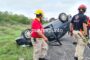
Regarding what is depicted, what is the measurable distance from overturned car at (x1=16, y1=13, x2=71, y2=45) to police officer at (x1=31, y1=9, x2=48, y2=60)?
274cm

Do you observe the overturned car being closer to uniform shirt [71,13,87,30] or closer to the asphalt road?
the asphalt road

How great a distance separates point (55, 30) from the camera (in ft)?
63.0

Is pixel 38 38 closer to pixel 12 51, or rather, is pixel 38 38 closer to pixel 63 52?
pixel 63 52

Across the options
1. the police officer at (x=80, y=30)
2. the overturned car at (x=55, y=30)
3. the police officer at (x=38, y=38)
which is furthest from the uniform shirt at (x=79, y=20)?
the overturned car at (x=55, y=30)

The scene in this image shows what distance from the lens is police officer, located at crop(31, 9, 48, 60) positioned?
50.7 feet

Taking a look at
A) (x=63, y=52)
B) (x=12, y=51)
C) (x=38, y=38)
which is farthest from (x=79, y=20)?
(x=12, y=51)

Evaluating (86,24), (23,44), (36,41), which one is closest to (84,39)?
(86,24)

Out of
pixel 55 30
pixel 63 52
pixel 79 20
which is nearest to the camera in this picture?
pixel 79 20

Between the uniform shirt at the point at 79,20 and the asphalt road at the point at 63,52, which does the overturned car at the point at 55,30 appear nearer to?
the asphalt road at the point at 63,52

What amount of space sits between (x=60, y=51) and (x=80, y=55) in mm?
2123

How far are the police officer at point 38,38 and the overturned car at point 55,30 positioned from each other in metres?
2.74

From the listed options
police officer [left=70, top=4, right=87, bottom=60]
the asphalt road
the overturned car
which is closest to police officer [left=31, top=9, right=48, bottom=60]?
the asphalt road

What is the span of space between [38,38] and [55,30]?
3.50 m

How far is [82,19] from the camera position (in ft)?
50.7
